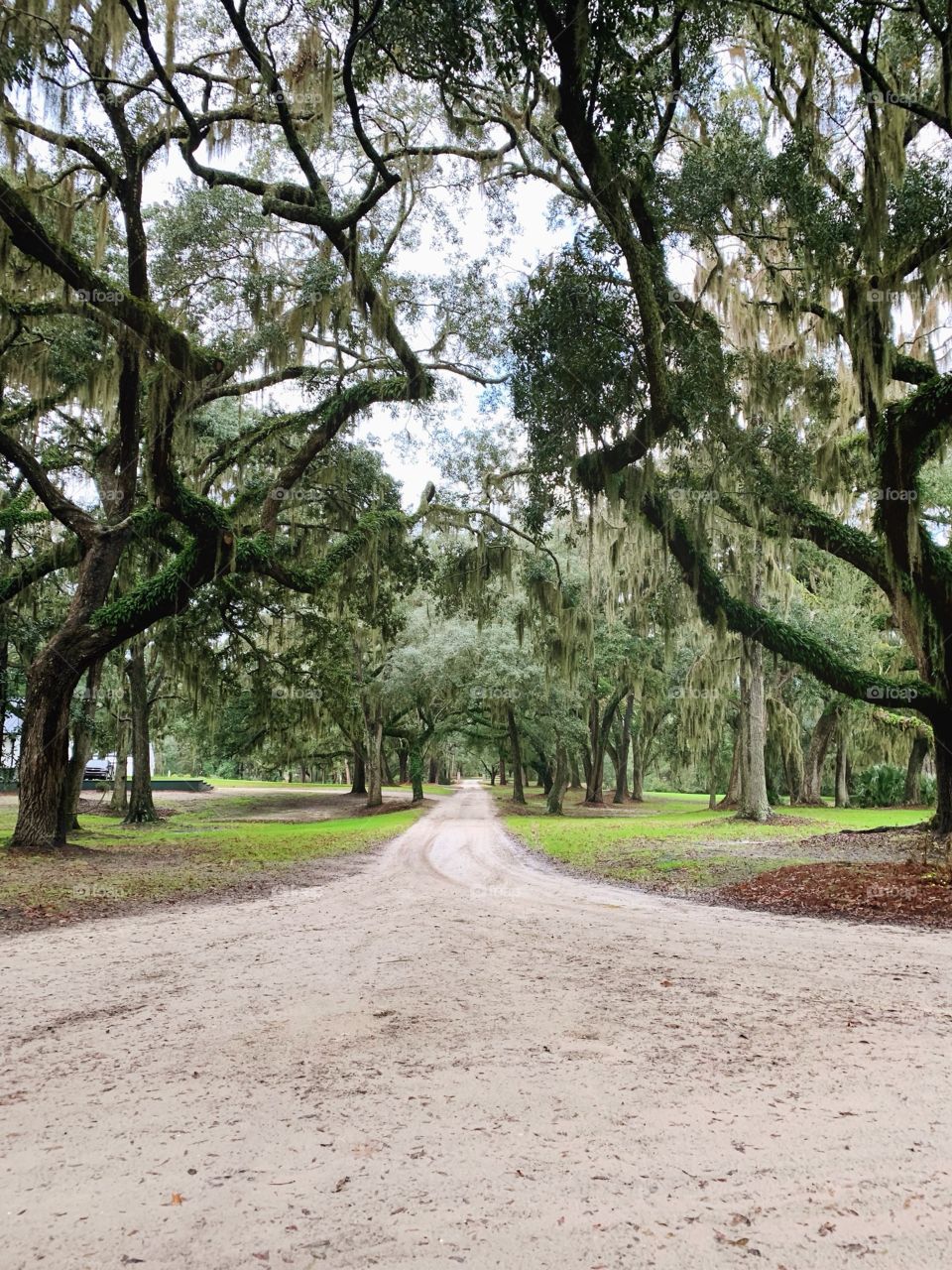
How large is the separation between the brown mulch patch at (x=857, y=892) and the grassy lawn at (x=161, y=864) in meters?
5.53

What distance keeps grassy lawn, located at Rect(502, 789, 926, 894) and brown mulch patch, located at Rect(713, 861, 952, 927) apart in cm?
59

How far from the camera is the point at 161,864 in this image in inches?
431

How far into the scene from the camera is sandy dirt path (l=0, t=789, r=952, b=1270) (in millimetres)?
2047

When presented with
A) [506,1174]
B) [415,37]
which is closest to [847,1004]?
[506,1174]

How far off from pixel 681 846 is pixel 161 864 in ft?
28.8

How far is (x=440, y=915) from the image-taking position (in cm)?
658

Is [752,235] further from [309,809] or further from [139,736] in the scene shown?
[309,809]

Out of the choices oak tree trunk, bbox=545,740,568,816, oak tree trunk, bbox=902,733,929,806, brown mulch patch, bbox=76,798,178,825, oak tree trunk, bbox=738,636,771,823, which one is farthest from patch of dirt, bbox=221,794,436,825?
oak tree trunk, bbox=902,733,929,806

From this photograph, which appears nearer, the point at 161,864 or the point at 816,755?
the point at 161,864

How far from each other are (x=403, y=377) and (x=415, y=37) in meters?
5.55

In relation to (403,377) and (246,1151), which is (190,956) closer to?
(246,1151)

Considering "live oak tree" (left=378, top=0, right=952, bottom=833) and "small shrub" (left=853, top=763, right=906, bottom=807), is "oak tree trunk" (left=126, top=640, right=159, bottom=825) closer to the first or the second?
"live oak tree" (left=378, top=0, right=952, bottom=833)

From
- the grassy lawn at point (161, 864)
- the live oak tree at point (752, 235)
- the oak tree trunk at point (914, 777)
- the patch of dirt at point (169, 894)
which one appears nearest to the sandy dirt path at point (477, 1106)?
the patch of dirt at point (169, 894)

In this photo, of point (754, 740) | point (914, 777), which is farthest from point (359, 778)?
point (914, 777)
